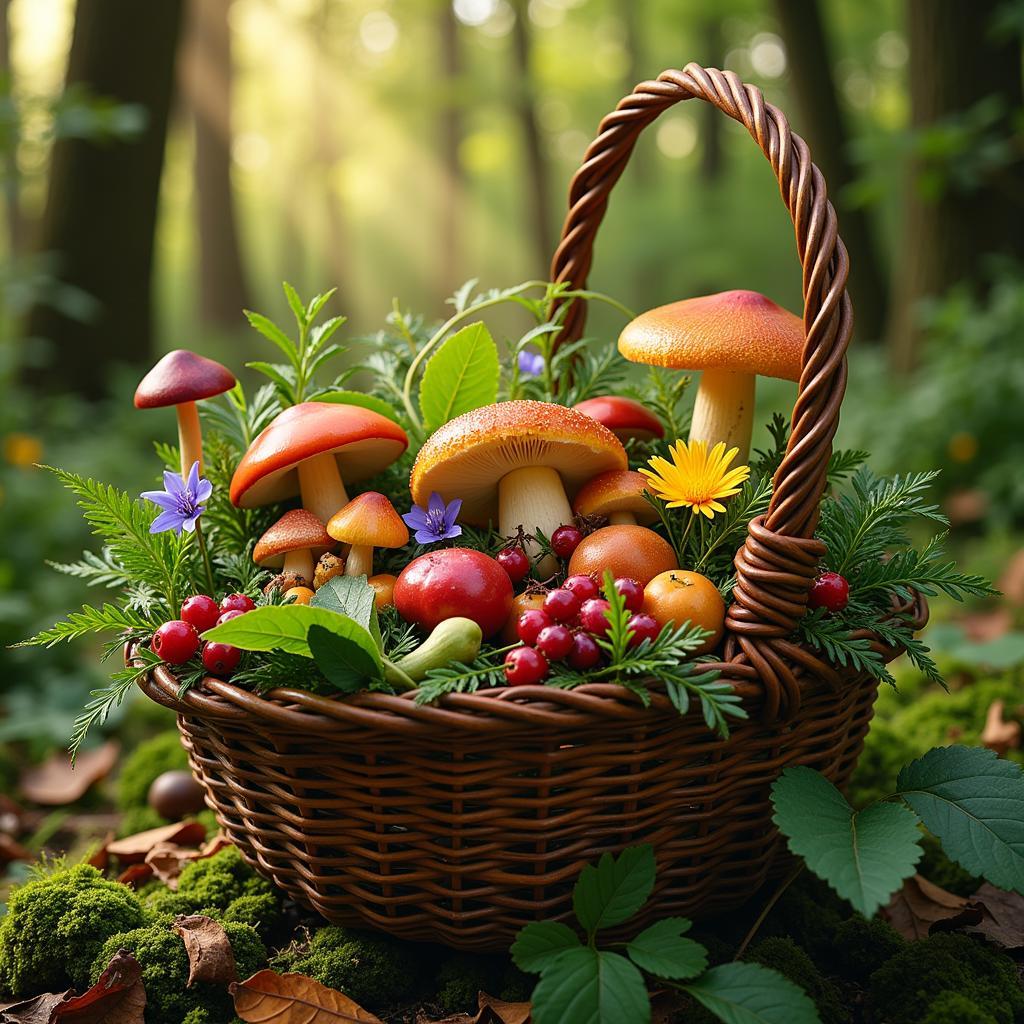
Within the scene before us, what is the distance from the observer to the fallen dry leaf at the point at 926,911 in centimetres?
165

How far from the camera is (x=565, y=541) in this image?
1.64 metres

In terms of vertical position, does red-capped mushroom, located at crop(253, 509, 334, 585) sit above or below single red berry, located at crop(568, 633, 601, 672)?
above

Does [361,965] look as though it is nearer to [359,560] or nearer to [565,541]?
[359,560]

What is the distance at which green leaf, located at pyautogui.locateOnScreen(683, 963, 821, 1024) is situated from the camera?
4.12 ft

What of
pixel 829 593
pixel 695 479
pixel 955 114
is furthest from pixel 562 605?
pixel 955 114

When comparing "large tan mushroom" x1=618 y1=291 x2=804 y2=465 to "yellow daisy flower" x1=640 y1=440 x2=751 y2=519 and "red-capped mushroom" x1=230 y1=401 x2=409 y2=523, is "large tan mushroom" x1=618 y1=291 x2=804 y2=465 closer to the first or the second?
"yellow daisy flower" x1=640 y1=440 x2=751 y2=519

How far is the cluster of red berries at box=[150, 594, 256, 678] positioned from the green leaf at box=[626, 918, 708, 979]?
73 cm

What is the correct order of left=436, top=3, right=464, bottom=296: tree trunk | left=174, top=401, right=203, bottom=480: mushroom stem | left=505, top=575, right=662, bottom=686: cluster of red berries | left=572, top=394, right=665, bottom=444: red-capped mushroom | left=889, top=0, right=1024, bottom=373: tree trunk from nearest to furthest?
1. left=505, top=575, right=662, bottom=686: cluster of red berries
2. left=174, top=401, right=203, bottom=480: mushroom stem
3. left=572, top=394, right=665, bottom=444: red-capped mushroom
4. left=889, top=0, right=1024, bottom=373: tree trunk
5. left=436, top=3, right=464, bottom=296: tree trunk

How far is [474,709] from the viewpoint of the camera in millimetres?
1245

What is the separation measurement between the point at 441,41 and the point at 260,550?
675 inches

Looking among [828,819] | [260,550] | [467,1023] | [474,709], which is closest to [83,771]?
[260,550]

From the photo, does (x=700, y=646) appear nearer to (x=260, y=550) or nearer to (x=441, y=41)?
(x=260, y=550)

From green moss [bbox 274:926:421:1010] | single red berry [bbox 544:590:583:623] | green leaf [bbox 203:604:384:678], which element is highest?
green leaf [bbox 203:604:384:678]

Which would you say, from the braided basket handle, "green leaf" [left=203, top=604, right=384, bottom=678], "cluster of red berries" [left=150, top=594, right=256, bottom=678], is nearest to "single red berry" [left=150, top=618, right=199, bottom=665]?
"cluster of red berries" [left=150, top=594, right=256, bottom=678]
